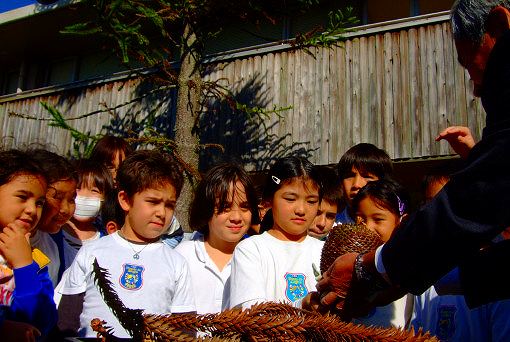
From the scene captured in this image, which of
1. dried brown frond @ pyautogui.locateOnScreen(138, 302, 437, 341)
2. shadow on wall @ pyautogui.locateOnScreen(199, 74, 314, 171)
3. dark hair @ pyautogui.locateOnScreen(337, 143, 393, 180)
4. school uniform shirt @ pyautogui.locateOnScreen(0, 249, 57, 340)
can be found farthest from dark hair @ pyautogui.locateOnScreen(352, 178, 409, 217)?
shadow on wall @ pyautogui.locateOnScreen(199, 74, 314, 171)

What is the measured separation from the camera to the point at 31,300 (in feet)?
7.77

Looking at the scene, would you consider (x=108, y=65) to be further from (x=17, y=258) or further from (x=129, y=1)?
(x=17, y=258)

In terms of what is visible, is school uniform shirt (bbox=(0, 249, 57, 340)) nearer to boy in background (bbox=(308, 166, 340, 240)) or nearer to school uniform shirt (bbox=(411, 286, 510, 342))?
school uniform shirt (bbox=(411, 286, 510, 342))

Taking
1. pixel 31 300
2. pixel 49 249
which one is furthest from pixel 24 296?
pixel 49 249

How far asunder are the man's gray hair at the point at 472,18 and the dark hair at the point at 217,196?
210 cm

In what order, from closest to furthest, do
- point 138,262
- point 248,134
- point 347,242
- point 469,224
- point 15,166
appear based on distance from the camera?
point 469,224 < point 347,242 < point 15,166 < point 138,262 < point 248,134

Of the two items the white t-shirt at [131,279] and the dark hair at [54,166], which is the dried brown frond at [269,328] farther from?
the dark hair at [54,166]

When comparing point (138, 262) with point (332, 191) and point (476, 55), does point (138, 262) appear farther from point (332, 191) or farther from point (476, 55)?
point (476, 55)

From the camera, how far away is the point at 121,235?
3.35 metres

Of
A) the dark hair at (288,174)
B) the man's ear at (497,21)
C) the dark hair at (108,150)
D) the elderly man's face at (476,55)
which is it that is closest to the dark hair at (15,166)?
the dark hair at (288,174)

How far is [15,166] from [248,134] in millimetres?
7398

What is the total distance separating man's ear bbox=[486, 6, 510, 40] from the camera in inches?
73.8

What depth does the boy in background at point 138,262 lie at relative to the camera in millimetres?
3023

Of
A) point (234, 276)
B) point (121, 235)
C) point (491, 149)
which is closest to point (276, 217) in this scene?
point (234, 276)
